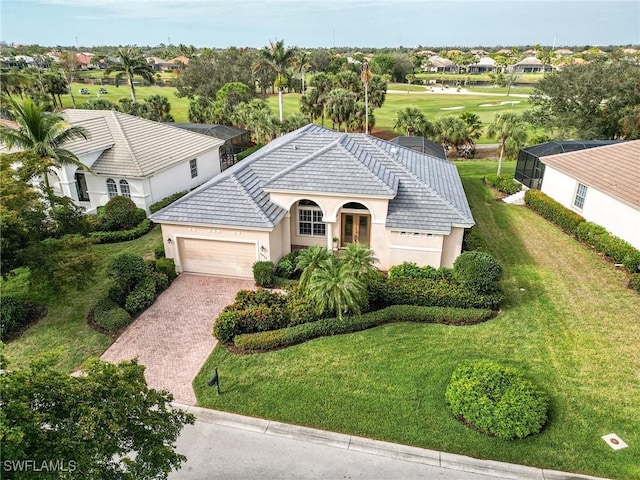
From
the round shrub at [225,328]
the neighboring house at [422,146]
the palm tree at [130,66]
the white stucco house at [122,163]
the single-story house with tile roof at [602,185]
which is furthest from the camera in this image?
the palm tree at [130,66]

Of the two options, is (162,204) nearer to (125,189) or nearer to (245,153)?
(125,189)

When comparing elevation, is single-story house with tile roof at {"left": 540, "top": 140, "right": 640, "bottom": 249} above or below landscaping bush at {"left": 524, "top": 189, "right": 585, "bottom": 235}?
above

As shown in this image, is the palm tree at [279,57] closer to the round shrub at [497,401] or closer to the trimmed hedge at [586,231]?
the trimmed hedge at [586,231]

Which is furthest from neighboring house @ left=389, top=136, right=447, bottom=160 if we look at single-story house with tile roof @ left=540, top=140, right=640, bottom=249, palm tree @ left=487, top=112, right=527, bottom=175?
single-story house with tile roof @ left=540, top=140, right=640, bottom=249

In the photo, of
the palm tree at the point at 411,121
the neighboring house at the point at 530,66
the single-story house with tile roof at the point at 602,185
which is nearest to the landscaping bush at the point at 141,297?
the single-story house with tile roof at the point at 602,185

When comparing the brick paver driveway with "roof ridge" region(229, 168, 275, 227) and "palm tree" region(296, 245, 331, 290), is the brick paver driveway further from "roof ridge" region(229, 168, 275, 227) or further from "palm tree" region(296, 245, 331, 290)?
"palm tree" region(296, 245, 331, 290)

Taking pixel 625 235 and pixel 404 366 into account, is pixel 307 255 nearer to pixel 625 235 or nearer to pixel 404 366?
pixel 404 366

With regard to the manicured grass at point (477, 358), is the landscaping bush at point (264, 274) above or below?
above
